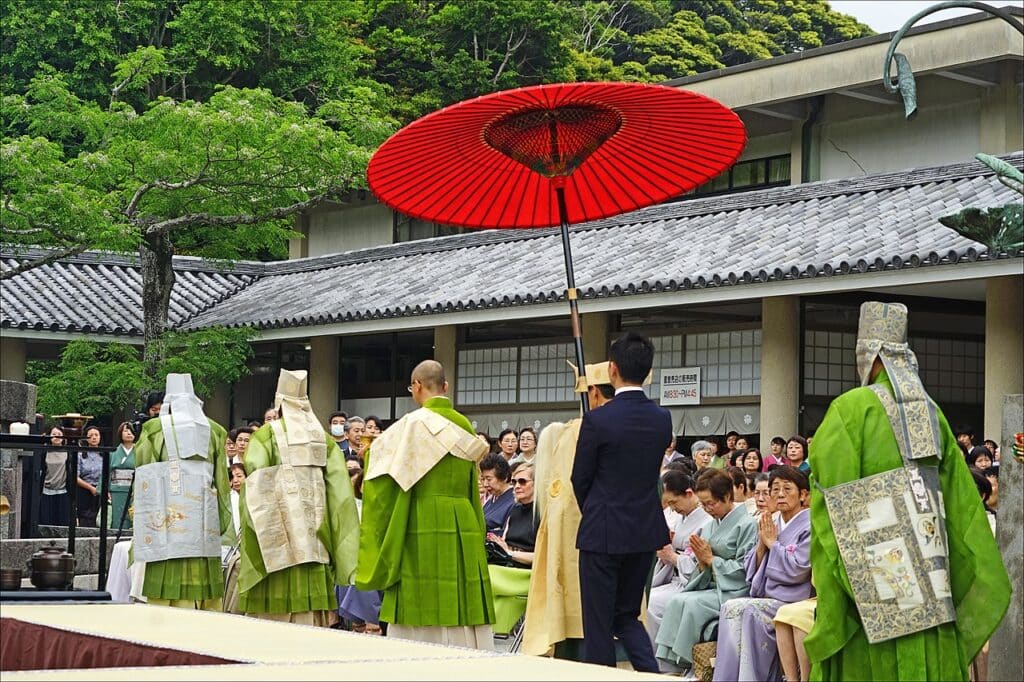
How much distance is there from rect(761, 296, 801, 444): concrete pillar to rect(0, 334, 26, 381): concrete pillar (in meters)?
10.6

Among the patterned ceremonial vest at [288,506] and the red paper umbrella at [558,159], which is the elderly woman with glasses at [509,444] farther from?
the red paper umbrella at [558,159]

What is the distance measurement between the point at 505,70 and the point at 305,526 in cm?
2482

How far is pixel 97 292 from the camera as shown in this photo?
2189 centimetres

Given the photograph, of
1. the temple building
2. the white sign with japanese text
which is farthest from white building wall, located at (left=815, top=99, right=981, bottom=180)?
the white sign with japanese text

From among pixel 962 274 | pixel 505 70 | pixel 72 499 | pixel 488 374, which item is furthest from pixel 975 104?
pixel 505 70

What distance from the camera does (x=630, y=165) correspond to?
7309 mm

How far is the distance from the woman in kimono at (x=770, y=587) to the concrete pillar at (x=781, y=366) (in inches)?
284

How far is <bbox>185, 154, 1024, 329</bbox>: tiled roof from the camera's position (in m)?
13.8

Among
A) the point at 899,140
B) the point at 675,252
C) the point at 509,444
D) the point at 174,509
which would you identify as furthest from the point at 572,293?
the point at 899,140

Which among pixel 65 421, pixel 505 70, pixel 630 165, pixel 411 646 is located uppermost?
pixel 505 70

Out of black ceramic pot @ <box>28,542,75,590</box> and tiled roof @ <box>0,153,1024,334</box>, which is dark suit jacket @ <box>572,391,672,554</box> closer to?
black ceramic pot @ <box>28,542,75,590</box>

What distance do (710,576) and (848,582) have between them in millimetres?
2328

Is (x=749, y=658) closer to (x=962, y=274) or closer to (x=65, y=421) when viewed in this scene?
(x=65, y=421)

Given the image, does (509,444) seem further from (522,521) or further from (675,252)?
(675,252)
